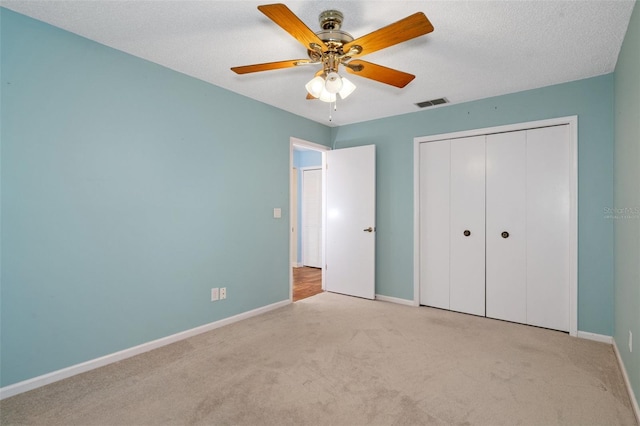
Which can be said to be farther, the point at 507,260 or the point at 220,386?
the point at 507,260

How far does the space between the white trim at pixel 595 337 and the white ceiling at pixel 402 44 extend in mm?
2357

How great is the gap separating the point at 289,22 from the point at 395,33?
0.52 metres

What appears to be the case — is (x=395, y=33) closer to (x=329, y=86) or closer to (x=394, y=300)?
(x=329, y=86)

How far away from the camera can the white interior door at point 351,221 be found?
4.36m

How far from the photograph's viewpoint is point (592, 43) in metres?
2.39

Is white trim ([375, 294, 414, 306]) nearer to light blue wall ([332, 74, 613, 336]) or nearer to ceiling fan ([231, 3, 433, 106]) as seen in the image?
light blue wall ([332, 74, 613, 336])

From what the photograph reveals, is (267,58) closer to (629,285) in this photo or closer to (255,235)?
(255,235)

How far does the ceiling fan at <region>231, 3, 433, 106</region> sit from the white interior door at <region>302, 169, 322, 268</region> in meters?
4.40

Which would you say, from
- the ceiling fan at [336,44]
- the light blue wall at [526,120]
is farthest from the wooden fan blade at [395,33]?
the light blue wall at [526,120]

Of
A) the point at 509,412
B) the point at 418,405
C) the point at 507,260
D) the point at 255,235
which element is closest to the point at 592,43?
the point at 507,260

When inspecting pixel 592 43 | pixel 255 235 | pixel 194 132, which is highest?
pixel 592 43

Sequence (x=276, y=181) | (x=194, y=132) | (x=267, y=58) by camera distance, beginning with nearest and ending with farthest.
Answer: (x=267, y=58)
(x=194, y=132)
(x=276, y=181)

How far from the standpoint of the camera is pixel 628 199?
222 centimetres

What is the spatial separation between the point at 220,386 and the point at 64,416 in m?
0.86
